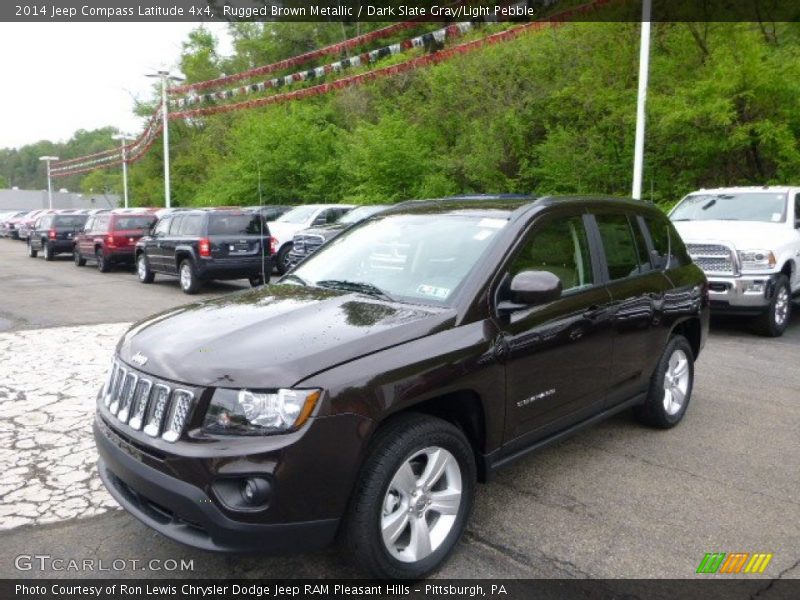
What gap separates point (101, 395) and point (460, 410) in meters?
1.85

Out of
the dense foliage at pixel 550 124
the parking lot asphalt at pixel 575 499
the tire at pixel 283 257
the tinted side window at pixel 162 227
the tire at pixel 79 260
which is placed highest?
the dense foliage at pixel 550 124

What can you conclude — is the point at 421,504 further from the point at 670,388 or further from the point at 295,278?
the point at 670,388

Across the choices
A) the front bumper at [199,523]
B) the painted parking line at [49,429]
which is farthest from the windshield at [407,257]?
the painted parking line at [49,429]

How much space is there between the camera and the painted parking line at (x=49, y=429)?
154 inches

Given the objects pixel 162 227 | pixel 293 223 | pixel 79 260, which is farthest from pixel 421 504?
pixel 79 260

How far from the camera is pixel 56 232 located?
882 inches

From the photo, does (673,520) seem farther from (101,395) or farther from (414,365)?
(101,395)

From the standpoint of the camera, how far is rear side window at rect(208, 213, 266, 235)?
13.5 metres

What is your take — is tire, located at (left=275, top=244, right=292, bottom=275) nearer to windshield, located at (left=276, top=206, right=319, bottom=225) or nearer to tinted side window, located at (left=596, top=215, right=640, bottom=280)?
windshield, located at (left=276, top=206, right=319, bottom=225)

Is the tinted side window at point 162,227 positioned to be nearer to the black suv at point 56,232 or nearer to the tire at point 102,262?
the tire at point 102,262

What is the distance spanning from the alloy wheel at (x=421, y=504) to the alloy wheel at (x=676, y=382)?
250 centimetres

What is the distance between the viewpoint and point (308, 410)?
8.79 ft

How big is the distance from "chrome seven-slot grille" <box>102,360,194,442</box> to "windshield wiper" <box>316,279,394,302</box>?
1237 millimetres

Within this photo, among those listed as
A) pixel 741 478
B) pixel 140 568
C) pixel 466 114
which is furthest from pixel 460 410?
pixel 466 114
